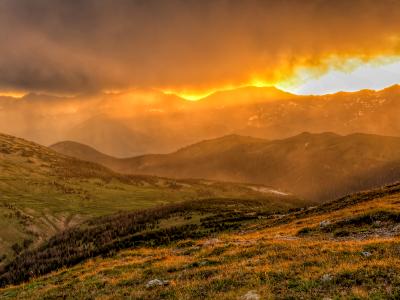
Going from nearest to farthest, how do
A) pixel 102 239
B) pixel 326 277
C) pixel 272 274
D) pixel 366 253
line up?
pixel 326 277
pixel 272 274
pixel 366 253
pixel 102 239

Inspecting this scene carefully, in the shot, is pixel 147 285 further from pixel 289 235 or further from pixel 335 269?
pixel 289 235

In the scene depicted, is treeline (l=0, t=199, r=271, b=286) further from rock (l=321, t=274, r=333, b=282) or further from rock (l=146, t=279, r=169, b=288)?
rock (l=321, t=274, r=333, b=282)

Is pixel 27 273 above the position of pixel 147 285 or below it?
below

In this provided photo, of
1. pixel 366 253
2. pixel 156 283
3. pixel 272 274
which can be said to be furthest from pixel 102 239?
pixel 366 253

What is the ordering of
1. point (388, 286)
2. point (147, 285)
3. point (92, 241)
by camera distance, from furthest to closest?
point (92, 241) → point (147, 285) → point (388, 286)

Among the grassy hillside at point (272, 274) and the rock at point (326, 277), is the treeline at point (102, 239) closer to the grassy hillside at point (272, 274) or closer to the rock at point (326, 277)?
the grassy hillside at point (272, 274)

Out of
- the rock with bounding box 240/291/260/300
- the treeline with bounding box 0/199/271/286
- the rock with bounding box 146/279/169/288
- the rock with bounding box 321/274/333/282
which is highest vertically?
the rock with bounding box 321/274/333/282

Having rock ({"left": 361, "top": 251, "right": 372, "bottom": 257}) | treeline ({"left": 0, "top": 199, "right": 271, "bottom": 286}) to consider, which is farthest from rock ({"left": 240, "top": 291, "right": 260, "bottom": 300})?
treeline ({"left": 0, "top": 199, "right": 271, "bottom": 286})

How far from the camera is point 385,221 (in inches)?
1544

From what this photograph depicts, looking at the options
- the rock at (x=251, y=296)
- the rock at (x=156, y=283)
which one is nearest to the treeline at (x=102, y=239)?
the rock at (x=156, y=283)

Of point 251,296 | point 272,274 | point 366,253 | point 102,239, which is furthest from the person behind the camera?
point 102,239

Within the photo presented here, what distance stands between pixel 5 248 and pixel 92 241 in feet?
104

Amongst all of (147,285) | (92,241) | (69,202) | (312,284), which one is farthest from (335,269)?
(69,202)

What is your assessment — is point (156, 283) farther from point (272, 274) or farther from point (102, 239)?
point (102, 239)
